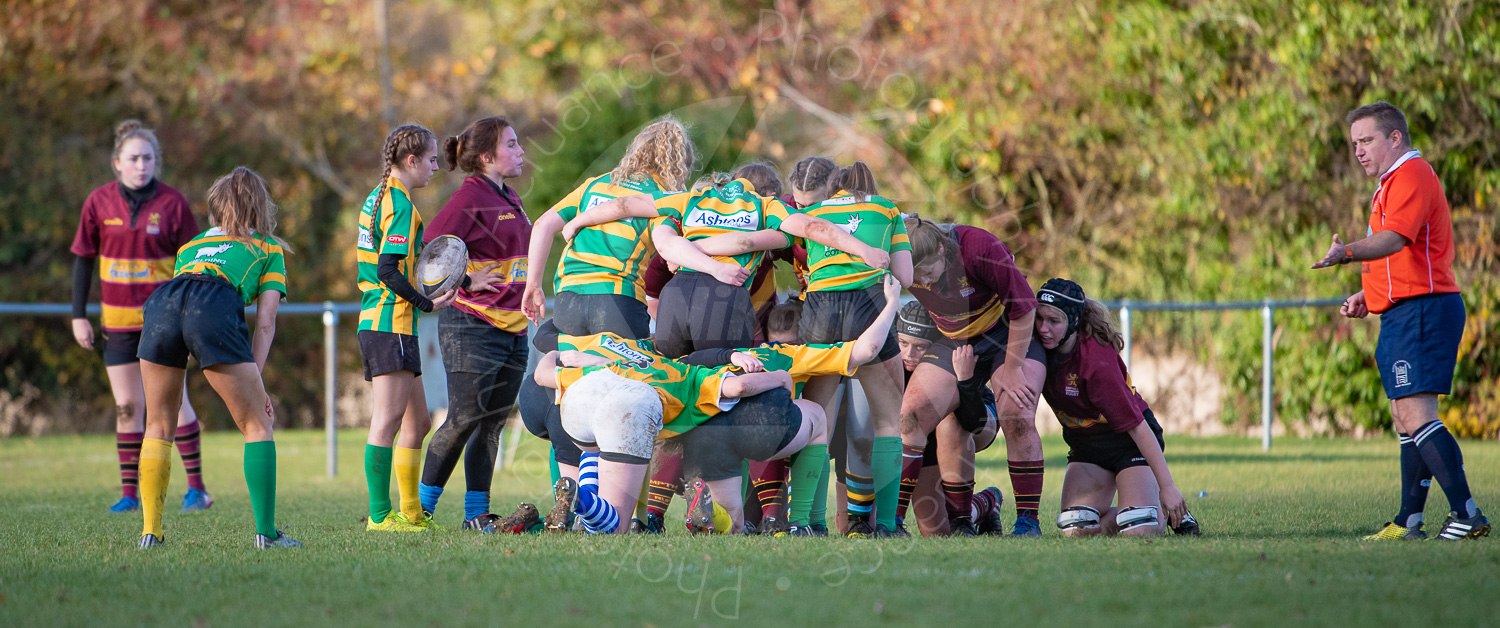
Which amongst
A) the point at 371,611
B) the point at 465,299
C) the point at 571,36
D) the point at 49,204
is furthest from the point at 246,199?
the point at 571,36

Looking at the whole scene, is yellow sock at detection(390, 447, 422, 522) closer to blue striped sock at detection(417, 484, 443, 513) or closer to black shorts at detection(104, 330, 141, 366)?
blue striped sock at detection(417, 484, 443, 513)

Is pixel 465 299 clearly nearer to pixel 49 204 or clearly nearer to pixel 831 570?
pixel 831 570

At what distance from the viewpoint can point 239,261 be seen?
4.70 meters

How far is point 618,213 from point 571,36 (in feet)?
47.4

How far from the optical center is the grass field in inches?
126

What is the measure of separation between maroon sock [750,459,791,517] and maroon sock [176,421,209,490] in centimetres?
334

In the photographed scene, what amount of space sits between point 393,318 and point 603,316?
97cm

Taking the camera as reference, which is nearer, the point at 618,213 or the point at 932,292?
the point at 618,213

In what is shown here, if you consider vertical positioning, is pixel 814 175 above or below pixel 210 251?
above

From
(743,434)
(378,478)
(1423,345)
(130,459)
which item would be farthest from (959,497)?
(130,459)

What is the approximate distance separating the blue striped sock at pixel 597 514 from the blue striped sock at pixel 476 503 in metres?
0.94

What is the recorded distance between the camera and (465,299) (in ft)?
17.6

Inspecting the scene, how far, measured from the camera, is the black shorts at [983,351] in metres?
5.32

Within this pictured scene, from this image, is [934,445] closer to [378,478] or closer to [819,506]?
[819,506]
